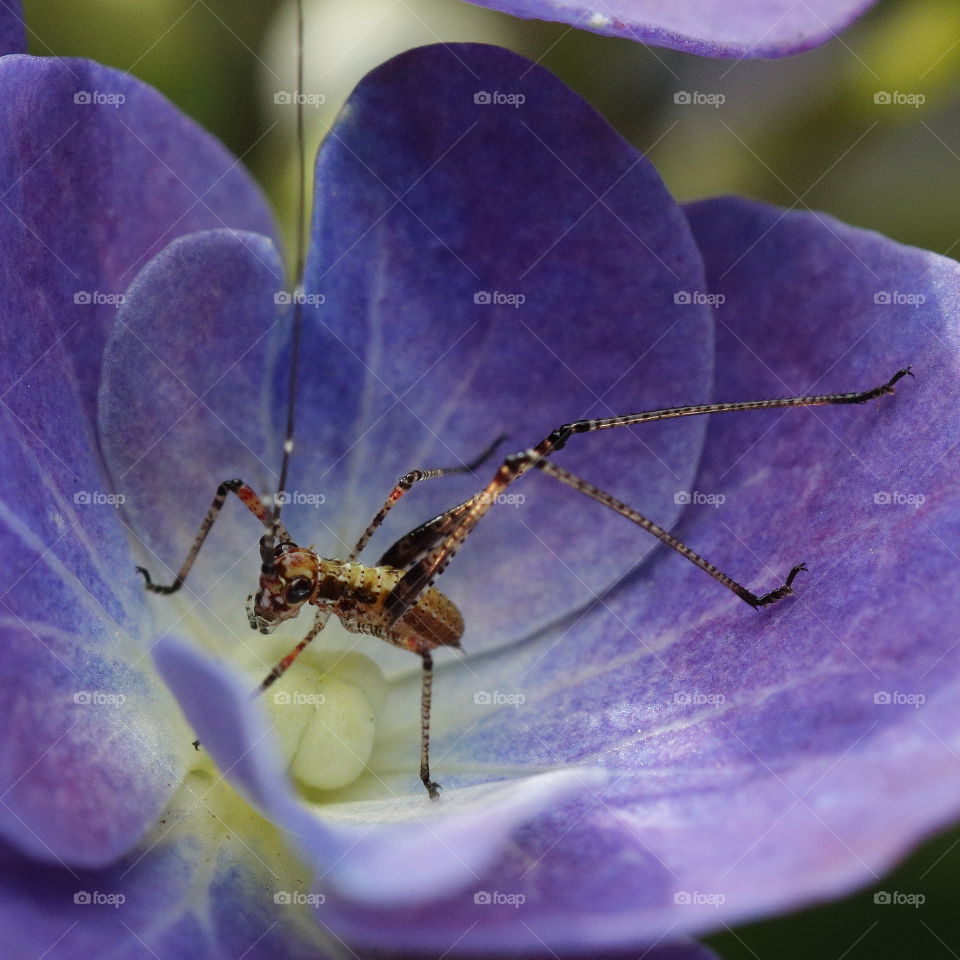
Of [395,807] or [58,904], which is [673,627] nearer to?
[395,807]

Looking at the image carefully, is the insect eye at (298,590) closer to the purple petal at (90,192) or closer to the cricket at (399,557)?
the cricket at (399,557)

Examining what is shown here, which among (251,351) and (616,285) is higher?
(616,285)

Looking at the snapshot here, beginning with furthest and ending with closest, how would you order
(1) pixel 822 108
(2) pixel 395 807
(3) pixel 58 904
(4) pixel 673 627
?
(1) pixel 822 108, (4) pixel 673 627, (2) pixel 395 807, (3) pixel 58 904

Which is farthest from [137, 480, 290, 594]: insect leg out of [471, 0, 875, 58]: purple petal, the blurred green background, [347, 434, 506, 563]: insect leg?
[471, 0, 875, 58]: purple petal

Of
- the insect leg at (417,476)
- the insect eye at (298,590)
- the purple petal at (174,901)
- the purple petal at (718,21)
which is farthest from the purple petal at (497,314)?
the purple petal at (174,901)

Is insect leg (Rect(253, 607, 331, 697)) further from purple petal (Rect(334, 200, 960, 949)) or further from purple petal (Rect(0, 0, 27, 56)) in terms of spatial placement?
purple petal (Rect(0, 0, 27, 56))

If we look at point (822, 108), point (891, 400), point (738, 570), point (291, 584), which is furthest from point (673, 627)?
point (822, 108)
